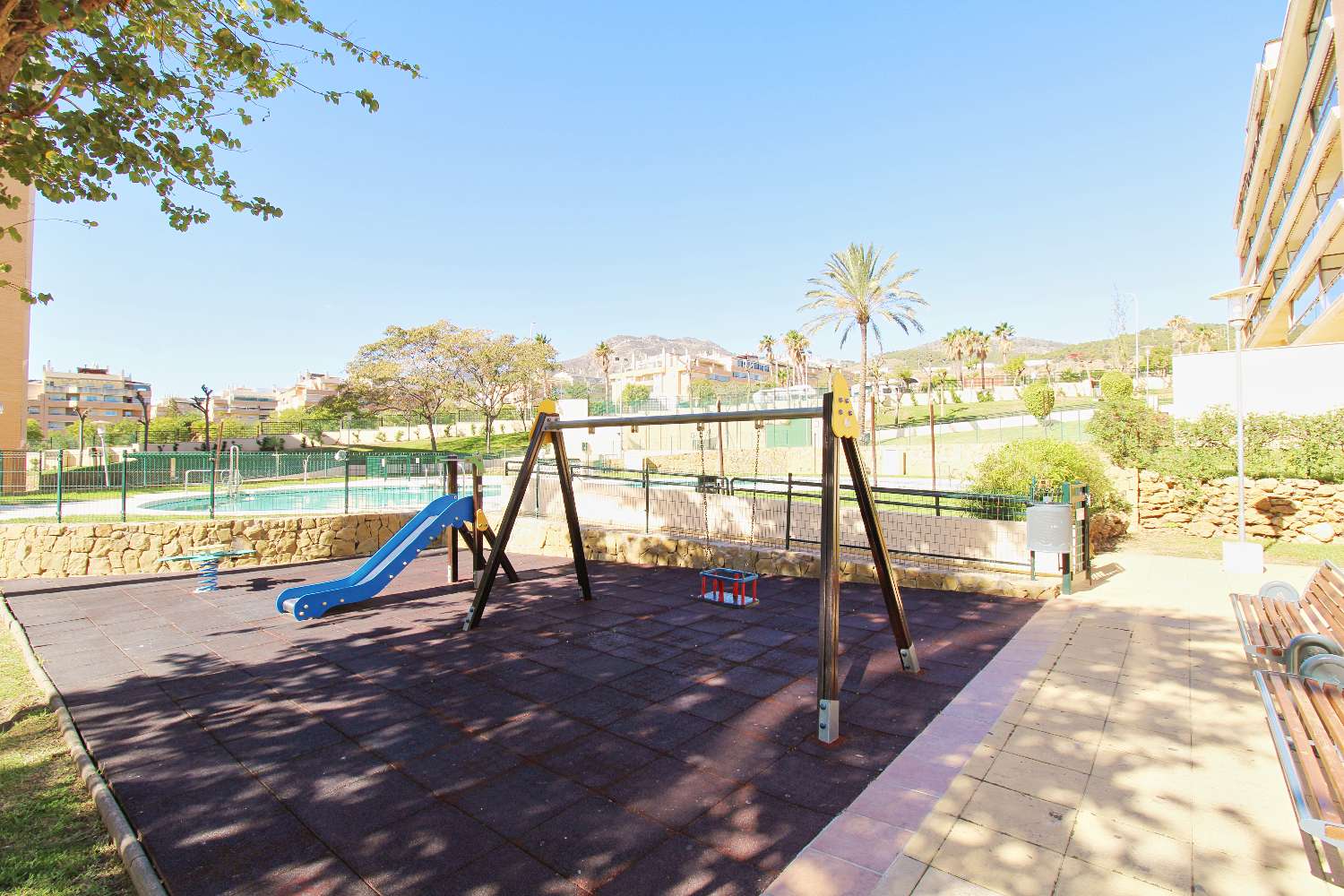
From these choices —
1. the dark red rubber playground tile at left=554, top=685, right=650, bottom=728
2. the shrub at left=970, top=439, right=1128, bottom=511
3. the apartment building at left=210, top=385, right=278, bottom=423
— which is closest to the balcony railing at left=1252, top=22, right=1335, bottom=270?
the shrub at left=970, top=439, right=1128, bottom=511

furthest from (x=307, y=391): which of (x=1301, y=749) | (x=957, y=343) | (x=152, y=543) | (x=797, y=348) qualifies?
(x=1301, y=749)

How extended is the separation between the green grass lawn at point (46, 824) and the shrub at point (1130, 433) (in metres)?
17.8

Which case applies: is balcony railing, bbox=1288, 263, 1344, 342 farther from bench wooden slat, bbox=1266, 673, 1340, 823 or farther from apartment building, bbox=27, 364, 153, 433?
apartment building, bbox=27, 364, 153, 433

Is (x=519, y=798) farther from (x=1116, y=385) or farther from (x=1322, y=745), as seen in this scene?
(x=1116, y=385)

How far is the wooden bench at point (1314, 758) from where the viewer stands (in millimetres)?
2543

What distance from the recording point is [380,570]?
817 centimetres

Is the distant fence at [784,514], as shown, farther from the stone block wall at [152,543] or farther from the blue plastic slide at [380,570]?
the stone block wall at [152,543]

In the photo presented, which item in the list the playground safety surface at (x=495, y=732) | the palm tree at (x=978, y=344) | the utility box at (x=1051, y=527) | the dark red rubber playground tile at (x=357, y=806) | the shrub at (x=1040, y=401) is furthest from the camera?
the palm tree at (x=978, y=344)

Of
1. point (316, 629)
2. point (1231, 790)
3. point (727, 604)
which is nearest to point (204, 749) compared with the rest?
point (316, 629)

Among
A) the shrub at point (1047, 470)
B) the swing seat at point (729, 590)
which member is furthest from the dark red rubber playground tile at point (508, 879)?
the shrub at point (1047, 470)

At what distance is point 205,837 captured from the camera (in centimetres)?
312

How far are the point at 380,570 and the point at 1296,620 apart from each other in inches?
370

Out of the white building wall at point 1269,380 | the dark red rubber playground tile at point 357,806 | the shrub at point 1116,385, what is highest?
the shrub at point 1116,385

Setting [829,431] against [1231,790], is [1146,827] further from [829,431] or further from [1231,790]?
[829,431]
